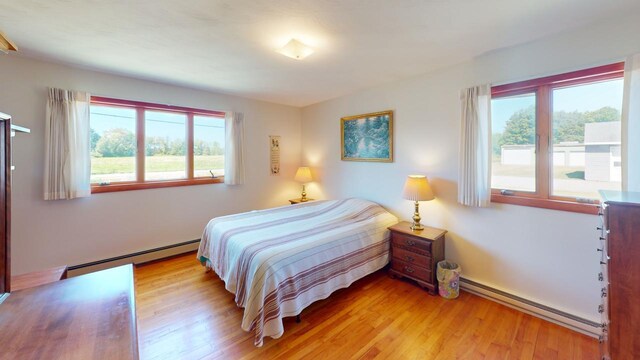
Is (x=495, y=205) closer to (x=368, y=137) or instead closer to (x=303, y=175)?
(x=368, y=137)

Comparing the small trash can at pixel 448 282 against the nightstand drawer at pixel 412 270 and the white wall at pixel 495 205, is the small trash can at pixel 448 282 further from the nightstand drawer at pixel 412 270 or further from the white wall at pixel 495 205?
the white wall at pixel 495 205

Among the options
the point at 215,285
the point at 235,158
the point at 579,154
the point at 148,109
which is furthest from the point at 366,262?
the point at 148,109

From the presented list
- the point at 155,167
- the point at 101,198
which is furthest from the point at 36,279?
the point at 155,167

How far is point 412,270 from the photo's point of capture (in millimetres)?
2582

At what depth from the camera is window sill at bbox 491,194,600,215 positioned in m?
1.86

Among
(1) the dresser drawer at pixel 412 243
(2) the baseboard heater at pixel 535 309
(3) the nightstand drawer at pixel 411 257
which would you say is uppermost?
(1) the dresser drawer at pixel 412 243

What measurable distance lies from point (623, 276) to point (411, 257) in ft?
5.48

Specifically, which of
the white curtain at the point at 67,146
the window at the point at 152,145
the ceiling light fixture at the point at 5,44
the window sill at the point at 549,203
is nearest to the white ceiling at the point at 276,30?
the white curtain at the point at 67,146

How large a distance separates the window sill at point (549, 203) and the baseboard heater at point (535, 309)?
0.84 metres

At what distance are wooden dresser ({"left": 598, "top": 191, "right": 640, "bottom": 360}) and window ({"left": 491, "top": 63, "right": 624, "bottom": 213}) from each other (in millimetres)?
1180

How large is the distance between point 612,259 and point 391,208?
224cm

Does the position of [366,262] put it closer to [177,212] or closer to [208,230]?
[208,230]

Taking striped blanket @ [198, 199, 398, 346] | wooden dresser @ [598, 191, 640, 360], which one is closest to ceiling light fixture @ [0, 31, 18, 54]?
striped blanket @ [198, 199, 398, 346]

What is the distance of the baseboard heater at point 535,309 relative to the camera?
1.87 meters
